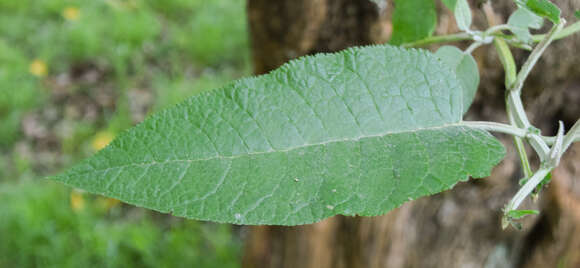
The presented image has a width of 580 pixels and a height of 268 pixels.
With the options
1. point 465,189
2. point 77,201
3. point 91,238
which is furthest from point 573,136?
point 77,201

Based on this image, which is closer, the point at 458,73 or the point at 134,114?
the point at 458,73

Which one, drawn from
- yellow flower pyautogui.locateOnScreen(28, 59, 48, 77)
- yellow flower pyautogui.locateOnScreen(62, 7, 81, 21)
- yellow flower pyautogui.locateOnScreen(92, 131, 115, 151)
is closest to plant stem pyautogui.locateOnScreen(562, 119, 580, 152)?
yellow flower pyautogui.locateOnScreen(92, 131, 115, 151)

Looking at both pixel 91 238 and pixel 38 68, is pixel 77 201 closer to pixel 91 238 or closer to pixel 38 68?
pixel 91 238

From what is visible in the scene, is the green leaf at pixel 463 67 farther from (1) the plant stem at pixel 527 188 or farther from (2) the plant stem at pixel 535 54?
(1) the plant stem at pixel 527 188

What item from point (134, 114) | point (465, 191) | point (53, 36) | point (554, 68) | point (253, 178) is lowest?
point (253, 178)

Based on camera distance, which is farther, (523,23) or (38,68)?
(38,68)

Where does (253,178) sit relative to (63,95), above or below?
below

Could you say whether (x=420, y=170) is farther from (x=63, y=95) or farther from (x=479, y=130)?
(x=63, y=95)

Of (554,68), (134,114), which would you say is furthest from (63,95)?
(554,68)
